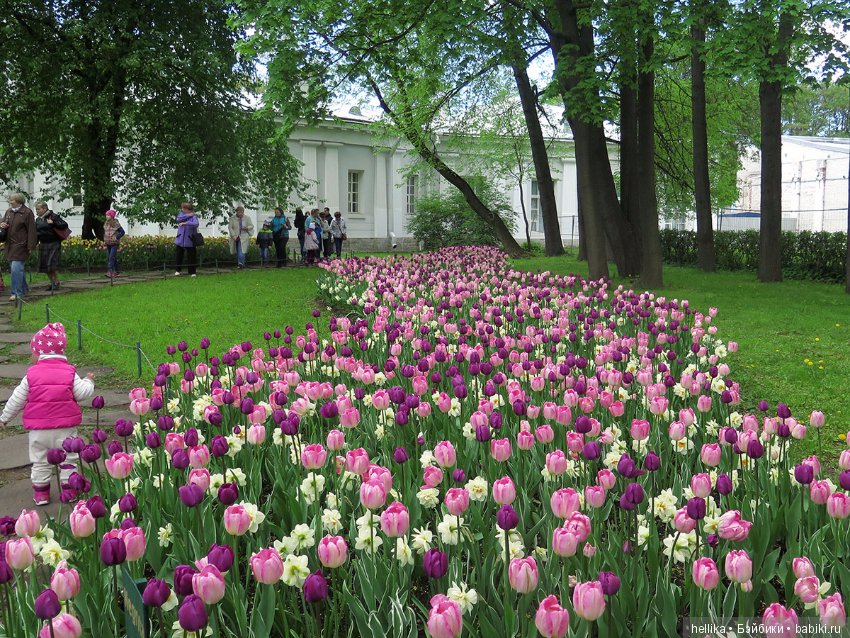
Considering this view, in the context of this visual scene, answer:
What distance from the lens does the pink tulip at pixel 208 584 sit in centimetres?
199

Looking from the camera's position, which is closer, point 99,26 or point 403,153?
point 99,26

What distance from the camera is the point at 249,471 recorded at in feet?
11.9

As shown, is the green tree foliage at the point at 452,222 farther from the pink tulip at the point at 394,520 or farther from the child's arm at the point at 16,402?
the pink tulip at the point at 394,520

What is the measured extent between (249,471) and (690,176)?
23.6 m

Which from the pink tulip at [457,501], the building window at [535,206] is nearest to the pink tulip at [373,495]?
the pink tulip at [457,501]

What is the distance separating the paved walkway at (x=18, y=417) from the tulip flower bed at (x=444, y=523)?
0.71 m

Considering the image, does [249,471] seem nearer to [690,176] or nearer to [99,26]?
[99,26]

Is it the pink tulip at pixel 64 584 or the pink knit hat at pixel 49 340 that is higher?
the pink knit hat at pixel 49 340

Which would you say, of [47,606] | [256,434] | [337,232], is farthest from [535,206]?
[47,606]

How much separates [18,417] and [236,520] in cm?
469

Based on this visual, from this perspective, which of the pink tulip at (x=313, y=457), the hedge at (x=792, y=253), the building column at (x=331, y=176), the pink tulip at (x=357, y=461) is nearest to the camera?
the pink tulip at (x=357, y=461)

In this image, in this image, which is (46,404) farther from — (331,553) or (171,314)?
(171,314)

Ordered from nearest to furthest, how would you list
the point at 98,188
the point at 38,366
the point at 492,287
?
the point at 38,366 → the point at 492,287 → the point at 98,188

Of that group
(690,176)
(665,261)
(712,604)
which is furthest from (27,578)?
(690,176)
